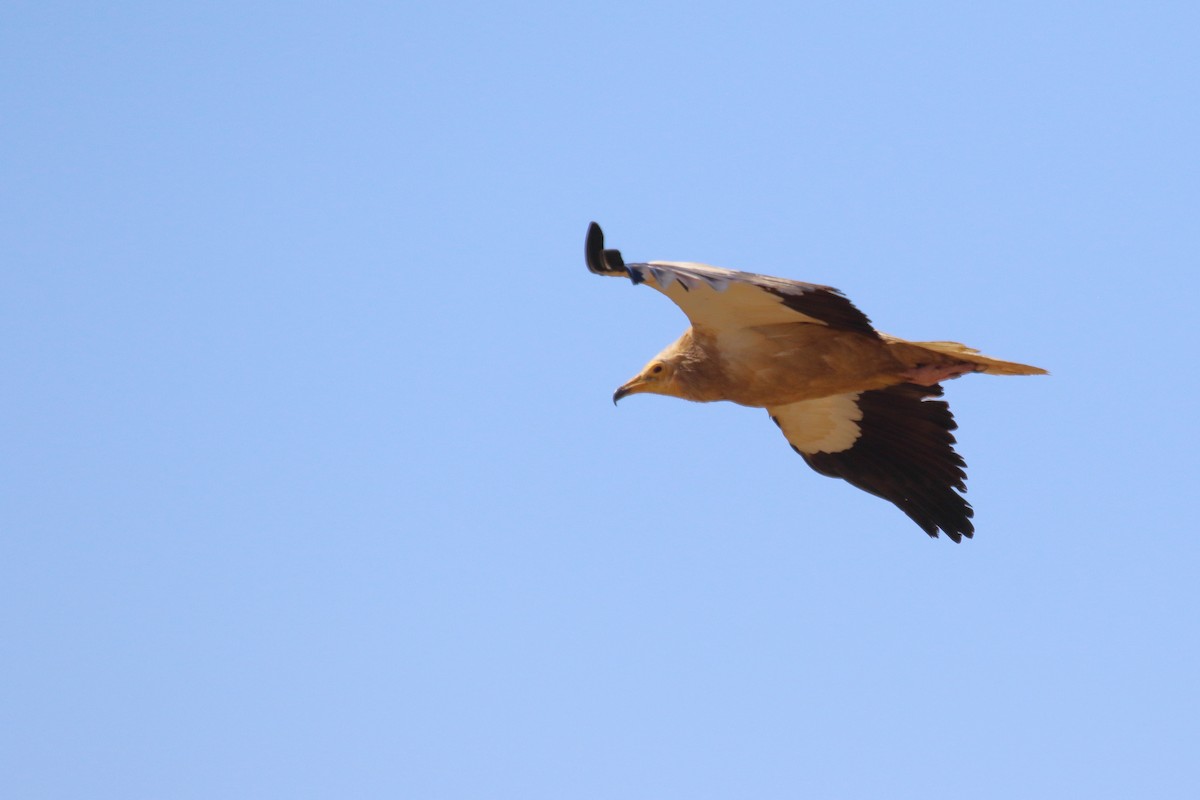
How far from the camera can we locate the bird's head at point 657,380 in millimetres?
10016

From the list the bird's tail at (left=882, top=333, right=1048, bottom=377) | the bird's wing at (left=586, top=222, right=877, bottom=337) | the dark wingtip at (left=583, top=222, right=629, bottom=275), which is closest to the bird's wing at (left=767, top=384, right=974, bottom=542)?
the bird's tail at (left=882, top=333, right=1048, bottom=377)

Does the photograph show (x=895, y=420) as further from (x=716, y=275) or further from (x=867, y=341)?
(x=716, y=275)

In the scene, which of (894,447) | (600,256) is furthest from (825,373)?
(600,256)

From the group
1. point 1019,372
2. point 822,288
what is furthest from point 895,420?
point 822,288

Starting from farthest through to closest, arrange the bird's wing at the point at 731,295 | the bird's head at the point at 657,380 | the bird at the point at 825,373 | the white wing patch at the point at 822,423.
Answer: the white wing patch at the point at 822,423
the bird's head at the point at 657,380
the bird at the point at 825,373
the bird's wing at the point at 731,295

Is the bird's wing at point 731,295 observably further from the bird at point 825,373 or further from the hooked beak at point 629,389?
the hooked beak at point 629,389

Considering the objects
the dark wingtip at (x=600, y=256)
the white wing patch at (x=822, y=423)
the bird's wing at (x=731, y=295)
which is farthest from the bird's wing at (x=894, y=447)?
the dark wingtip at (x=600, y=256)

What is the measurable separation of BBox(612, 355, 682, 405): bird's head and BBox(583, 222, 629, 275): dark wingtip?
1.87 m

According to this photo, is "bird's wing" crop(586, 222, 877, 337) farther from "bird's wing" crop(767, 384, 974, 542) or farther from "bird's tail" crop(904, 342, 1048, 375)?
"bird's wing" crop(767, 384, 974, 542)

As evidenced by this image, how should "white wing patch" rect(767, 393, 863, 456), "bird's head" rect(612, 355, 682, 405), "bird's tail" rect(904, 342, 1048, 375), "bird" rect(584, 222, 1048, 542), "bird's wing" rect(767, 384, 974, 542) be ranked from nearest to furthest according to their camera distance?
"bird" rect(584, 222, 1048, 542) < "bird's tail" rect(904, 342, 1048, 375) < "bird's head" rect(612, 355, 682, 405) < "bird's wing" rect(767, 384, 974, 542) < "white wing patch" rect(767, 393, 863, 456)

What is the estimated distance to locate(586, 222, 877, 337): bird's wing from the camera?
8141 millimetres

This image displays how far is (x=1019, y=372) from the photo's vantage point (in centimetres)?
966

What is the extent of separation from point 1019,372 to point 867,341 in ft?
3.30

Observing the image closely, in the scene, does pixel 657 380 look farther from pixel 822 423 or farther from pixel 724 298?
pixel 822 423
